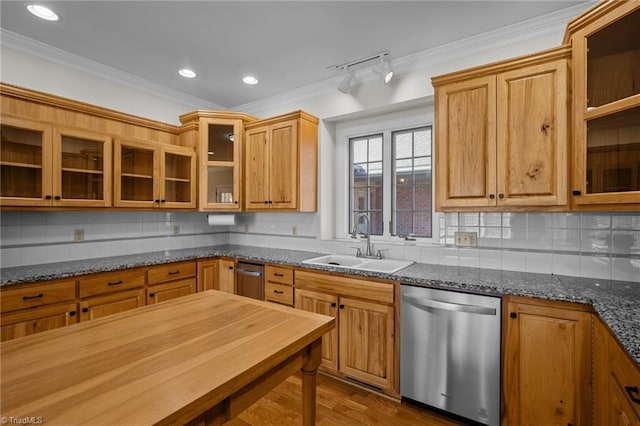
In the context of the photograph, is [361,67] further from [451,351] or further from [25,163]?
[25,163]

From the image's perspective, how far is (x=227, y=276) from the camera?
3088 mm

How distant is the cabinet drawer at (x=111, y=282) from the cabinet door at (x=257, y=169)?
3.99ft

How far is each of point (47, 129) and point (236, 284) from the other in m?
A: 1.95

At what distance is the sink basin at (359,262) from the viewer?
2546 millimetres

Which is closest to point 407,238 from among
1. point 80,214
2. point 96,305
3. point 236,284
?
point 236,284

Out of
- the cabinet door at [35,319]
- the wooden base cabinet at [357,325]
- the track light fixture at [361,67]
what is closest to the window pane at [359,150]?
the track light fixture at [361,67]

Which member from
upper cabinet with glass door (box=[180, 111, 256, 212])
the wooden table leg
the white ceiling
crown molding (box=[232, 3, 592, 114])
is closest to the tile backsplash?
upper cabinet with glass door (box=[180, 111, 256, 212])

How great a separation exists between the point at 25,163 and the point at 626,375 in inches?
140

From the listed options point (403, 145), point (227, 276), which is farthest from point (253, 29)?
point (227, 276)

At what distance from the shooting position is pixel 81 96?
2.70 m

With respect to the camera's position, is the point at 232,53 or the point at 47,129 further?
the point at 232,53

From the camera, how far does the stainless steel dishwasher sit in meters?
2.83

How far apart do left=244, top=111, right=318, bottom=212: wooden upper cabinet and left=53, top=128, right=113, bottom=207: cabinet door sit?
1.27m

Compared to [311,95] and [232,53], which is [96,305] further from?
[311,95]
